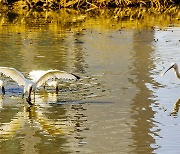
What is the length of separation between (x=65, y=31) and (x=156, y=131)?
16735 millimetres

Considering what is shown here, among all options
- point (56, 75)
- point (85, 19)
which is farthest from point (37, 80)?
point (85, 19)

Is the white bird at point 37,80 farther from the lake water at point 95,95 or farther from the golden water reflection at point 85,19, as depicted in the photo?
the golden water reflection at point 85,19

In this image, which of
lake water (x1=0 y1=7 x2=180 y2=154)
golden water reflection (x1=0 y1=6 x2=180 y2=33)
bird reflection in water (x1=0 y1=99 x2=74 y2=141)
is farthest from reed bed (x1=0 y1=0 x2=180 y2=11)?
bird reflection in water (x1=0 y1=99 x2=74 y2=141)

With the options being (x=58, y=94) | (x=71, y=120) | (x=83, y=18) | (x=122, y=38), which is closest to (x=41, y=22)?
(x=83, y=18)

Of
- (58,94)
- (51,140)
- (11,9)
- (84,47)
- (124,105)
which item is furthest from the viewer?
(11,9)

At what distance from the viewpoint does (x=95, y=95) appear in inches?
532

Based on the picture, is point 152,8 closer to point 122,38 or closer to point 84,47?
point 122,38

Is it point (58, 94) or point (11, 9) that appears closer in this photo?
point (58, 94)

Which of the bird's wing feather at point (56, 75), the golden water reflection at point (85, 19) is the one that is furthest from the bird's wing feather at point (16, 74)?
the golden water reflection at point (85, 19)

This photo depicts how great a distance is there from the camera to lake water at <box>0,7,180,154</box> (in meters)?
9.95

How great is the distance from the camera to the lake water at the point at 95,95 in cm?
995

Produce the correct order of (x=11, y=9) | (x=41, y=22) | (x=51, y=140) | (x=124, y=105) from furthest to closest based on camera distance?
1. (x=11, y=9)
2. (x=41, y=22)
3. (x=124, y=105)
4. (x=51, y=140)

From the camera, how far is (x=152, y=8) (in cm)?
4012

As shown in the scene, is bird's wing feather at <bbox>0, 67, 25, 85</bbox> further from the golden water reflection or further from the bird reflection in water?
the golden water reflection
